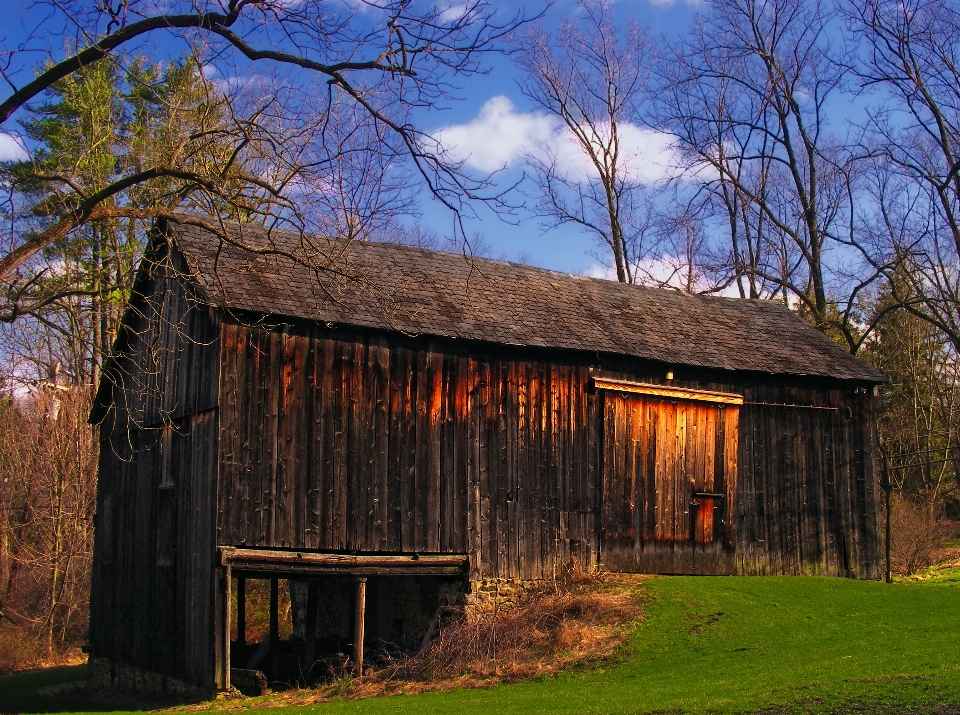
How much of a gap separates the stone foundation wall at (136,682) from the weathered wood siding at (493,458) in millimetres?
2825

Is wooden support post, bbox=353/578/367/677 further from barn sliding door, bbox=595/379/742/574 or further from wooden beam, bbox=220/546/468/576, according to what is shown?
barn sliding door, bbox=595/379/742/574

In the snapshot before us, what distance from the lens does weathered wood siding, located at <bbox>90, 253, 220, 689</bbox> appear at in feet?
61.0

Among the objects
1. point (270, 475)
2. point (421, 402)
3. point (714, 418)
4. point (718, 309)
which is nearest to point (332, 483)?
point (270, 475)

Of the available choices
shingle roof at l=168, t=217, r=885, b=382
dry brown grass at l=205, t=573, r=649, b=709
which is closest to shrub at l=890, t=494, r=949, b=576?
shingle roof at l=168, t=217, r=885, b=382

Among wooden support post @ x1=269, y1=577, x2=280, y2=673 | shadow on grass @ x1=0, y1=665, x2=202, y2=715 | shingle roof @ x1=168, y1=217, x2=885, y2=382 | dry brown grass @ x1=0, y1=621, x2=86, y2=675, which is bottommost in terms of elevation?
dry brown grass @ x1=0, y1=621, x2=86, y2=675

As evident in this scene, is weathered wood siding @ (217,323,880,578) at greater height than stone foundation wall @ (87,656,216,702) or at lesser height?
greater

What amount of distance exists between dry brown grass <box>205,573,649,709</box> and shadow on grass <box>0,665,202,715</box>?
3.33 meters

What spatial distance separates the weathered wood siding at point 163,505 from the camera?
18.6 m

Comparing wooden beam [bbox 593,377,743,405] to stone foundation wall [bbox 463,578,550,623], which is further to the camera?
wooden beam [bbox 593,377,743,405]

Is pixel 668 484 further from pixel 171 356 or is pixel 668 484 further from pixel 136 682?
pixel 136 682

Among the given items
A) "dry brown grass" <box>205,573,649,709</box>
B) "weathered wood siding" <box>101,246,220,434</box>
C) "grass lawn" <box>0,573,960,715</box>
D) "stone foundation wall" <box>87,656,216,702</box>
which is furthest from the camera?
"weathered wood siding" <box>101,246,220,434</box>

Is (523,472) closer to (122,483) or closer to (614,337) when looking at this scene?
(614,337)

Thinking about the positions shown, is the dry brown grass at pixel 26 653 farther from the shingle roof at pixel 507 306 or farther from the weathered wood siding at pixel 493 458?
the shingle roof at pixel 507 306

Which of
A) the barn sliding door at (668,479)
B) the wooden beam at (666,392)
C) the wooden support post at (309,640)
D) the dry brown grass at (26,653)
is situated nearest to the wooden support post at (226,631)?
the wooden support post at (309,640)
